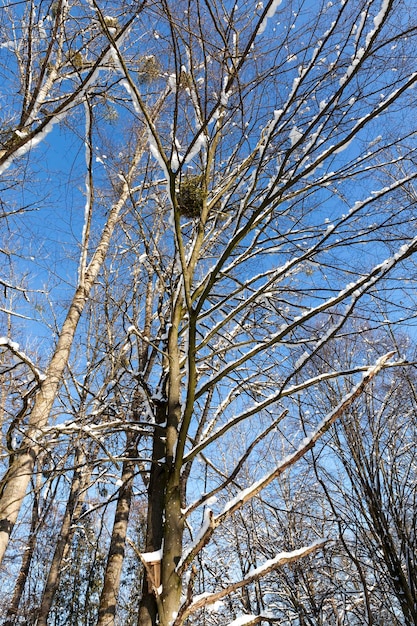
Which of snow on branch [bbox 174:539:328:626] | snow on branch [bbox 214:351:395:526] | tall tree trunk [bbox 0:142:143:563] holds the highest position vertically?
tall tree trunk [bbox 0:142:143:563]

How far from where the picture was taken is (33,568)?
534 inches

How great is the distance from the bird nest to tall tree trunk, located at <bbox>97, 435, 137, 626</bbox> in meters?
2.56

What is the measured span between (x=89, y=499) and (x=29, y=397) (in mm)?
8906

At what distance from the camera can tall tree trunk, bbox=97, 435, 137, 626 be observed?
482 centimetres

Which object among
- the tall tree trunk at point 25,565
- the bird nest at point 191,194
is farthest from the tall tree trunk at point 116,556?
the tall tree trunk at point 25,565

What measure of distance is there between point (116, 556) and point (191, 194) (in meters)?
4.77

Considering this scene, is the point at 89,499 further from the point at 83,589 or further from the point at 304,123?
the point at 304,123

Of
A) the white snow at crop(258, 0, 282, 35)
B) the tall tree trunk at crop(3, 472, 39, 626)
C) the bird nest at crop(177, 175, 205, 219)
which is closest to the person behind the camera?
the white snow at crop(258, 0, 282, 35)

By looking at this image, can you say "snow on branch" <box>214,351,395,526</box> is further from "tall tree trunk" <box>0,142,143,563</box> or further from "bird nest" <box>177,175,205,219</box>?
"bird nest" <box>177,175,205,219</box>

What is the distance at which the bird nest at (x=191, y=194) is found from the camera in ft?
11.1

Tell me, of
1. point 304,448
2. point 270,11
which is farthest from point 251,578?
point 270,11

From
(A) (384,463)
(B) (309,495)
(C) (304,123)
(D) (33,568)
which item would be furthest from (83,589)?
(C) (304,123)

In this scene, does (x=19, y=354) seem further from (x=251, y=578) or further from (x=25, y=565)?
(x=25, y=565)

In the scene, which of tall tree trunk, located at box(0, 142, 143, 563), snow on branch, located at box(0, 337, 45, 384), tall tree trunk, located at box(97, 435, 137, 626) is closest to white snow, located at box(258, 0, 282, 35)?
tall tree trunk, located at box(0, 142, 143, 563)
